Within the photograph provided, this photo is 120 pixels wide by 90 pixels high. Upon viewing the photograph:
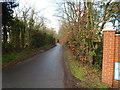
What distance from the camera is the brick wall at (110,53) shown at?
10.2 ft

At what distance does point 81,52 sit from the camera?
536cm

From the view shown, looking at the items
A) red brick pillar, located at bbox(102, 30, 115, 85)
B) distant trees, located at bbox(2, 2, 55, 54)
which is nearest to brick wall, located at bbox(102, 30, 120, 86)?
red brick pillar, located at bbox(102, 30, 115, 85)

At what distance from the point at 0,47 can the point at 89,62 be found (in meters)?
6.98

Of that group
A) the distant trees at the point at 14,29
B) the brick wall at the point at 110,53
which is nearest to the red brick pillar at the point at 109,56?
the brick wall at the point at 110,53

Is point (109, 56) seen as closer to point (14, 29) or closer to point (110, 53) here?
point (110, 53)

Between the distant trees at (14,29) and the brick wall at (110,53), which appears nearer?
the brick wall at (110,53)

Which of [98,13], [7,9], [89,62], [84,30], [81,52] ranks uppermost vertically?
[7,9]

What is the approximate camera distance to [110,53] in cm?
315

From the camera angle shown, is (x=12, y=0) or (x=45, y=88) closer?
(x=45, y=88)

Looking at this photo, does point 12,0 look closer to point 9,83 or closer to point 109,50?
point 9,83

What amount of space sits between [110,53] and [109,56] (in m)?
0.12

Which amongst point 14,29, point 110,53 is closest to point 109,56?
point 110,53

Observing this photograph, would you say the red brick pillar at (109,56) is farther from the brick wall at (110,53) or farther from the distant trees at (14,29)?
the distant trees at (14,29)

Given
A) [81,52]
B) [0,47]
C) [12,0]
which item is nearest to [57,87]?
[81,52]
